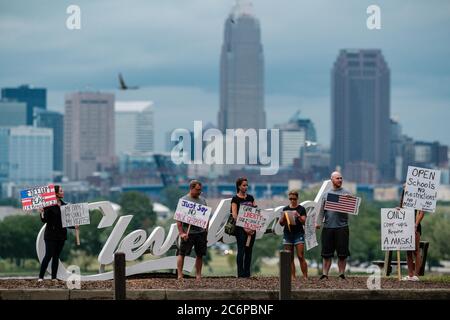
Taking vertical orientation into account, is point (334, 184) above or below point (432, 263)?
above

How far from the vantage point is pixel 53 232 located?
36844 millimetres

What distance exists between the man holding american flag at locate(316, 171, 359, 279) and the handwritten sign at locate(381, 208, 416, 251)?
0.77 metres

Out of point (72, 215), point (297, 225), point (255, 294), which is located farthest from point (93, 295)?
point (297, 225)

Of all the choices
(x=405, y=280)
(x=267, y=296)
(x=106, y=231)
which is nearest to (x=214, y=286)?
(x=267, y=296)

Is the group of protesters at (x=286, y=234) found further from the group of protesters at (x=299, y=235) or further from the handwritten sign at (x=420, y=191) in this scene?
the handwritten sign at (x=420, y=191)

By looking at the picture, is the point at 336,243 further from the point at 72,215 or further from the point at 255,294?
the point at 72,215

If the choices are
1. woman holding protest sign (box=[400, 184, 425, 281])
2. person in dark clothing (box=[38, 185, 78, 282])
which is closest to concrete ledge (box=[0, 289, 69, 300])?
person in dark clothing (box=[38, 185, 78, 282])

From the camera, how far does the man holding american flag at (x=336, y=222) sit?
36.4 metres

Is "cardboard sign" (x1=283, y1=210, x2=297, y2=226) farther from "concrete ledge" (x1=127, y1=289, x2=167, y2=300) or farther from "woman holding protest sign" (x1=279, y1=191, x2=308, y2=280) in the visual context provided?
"concrete ledge" (x1=127, y1=289, x2=167, y2=300)

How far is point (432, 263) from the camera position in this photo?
520ft

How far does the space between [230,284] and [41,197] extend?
504cm

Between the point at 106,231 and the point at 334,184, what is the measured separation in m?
115
